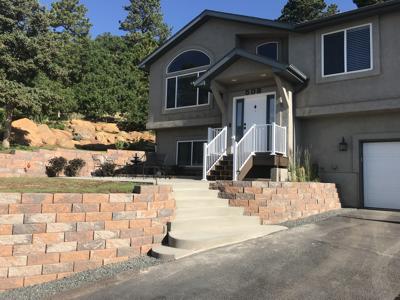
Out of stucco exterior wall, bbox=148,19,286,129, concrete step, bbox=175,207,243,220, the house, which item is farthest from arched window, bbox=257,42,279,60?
concrete step, bbox=175,207,243,220

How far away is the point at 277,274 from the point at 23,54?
1713 cm

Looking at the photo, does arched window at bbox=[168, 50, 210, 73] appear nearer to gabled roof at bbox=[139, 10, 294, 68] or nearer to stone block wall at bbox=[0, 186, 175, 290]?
gabled roof at bbox=[139, 10, 294, 68]

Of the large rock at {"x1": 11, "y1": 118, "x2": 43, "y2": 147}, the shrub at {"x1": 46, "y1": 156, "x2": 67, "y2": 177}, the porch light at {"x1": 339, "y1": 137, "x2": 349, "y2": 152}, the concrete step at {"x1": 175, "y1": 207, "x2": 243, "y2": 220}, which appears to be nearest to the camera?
the concrete step at {"x1": 175, "y1": 207, "x2": 243, "y2": 220}

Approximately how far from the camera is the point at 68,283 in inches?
208

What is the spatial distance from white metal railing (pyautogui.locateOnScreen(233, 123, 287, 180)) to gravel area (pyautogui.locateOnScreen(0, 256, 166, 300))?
560 centimetres

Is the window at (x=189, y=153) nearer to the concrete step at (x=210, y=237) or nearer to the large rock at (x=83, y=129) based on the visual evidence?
the concrete step at (x=210, y=237)

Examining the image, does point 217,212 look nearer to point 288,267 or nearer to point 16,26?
point 288,267

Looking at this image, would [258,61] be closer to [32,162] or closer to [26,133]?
[32,162]

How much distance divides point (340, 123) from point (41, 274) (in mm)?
10625

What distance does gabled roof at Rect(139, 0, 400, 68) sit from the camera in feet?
38.2

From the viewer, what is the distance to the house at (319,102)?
462 inches

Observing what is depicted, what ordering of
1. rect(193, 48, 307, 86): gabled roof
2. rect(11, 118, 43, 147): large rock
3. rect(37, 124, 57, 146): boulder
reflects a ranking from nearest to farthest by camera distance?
rect(193, 48, 307, 86): gabled roof, rect(11, 118, 43, 147): large rock, rect(37, 124, 57, 146): boulder

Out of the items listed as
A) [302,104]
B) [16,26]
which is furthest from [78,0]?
[302,104]

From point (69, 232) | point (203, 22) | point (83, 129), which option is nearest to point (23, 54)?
point (83, 129)
